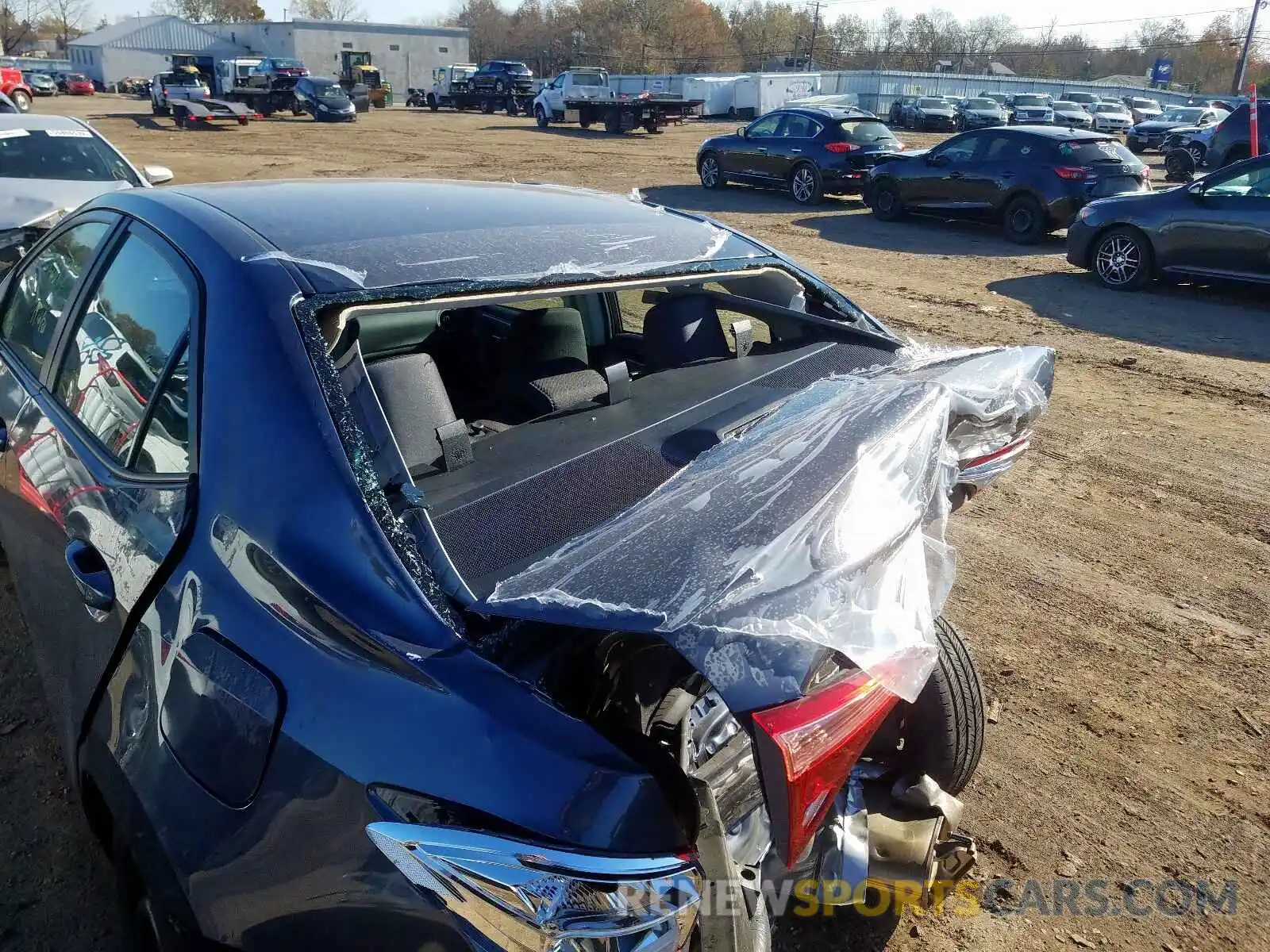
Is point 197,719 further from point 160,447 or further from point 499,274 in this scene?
point 499,274

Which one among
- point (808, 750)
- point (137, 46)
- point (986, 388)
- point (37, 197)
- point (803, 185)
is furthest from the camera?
point (137, 46)

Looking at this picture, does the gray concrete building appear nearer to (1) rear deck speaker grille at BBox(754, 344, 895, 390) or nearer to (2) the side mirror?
(2) the side mirror

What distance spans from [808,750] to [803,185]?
16.1 m

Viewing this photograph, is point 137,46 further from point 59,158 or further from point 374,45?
point 59,158

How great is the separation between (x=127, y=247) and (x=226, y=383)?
2.84ft

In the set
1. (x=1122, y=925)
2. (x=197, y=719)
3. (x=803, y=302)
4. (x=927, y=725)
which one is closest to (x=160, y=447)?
(x=197, y=719)

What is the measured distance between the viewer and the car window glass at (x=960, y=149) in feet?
44.1

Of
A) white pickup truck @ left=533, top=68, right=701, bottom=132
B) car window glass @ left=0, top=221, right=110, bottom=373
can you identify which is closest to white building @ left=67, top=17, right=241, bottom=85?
white pickup truck @ left=533, top=68, right=701, bottom=132

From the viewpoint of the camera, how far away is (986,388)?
2.54 metres

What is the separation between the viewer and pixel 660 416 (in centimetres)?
245

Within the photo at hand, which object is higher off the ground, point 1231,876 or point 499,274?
point 499,274

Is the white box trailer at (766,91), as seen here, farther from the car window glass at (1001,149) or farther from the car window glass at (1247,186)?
the car window glass at (1247,186)

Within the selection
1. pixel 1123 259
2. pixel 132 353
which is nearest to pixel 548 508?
pixel 132 353

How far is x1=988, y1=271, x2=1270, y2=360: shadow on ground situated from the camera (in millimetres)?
7992
